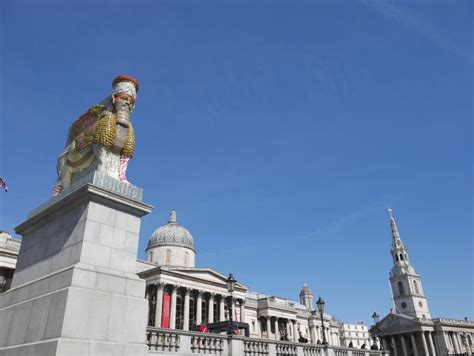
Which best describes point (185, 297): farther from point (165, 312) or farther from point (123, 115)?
point (123, 115)

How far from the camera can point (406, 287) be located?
359ft

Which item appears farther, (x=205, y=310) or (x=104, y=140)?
(x=205, y=310)

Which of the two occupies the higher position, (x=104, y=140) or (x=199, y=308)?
(x=199, y=308)

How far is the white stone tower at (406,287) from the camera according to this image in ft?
349

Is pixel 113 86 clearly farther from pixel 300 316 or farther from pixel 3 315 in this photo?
pixel 300 316

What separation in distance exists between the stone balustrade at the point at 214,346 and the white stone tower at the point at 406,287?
10209 cm

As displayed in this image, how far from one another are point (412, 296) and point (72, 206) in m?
115

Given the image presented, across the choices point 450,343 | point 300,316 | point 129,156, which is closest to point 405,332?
point 450,343

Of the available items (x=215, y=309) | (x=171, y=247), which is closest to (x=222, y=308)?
(x=215, y=309)

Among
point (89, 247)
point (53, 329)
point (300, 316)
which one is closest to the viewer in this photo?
point (53, 329)

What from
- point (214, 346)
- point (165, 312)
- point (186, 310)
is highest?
point (186, 310)

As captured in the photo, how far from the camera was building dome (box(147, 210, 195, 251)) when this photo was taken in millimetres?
62344

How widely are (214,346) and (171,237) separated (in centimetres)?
5042

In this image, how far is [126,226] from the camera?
1123cm
